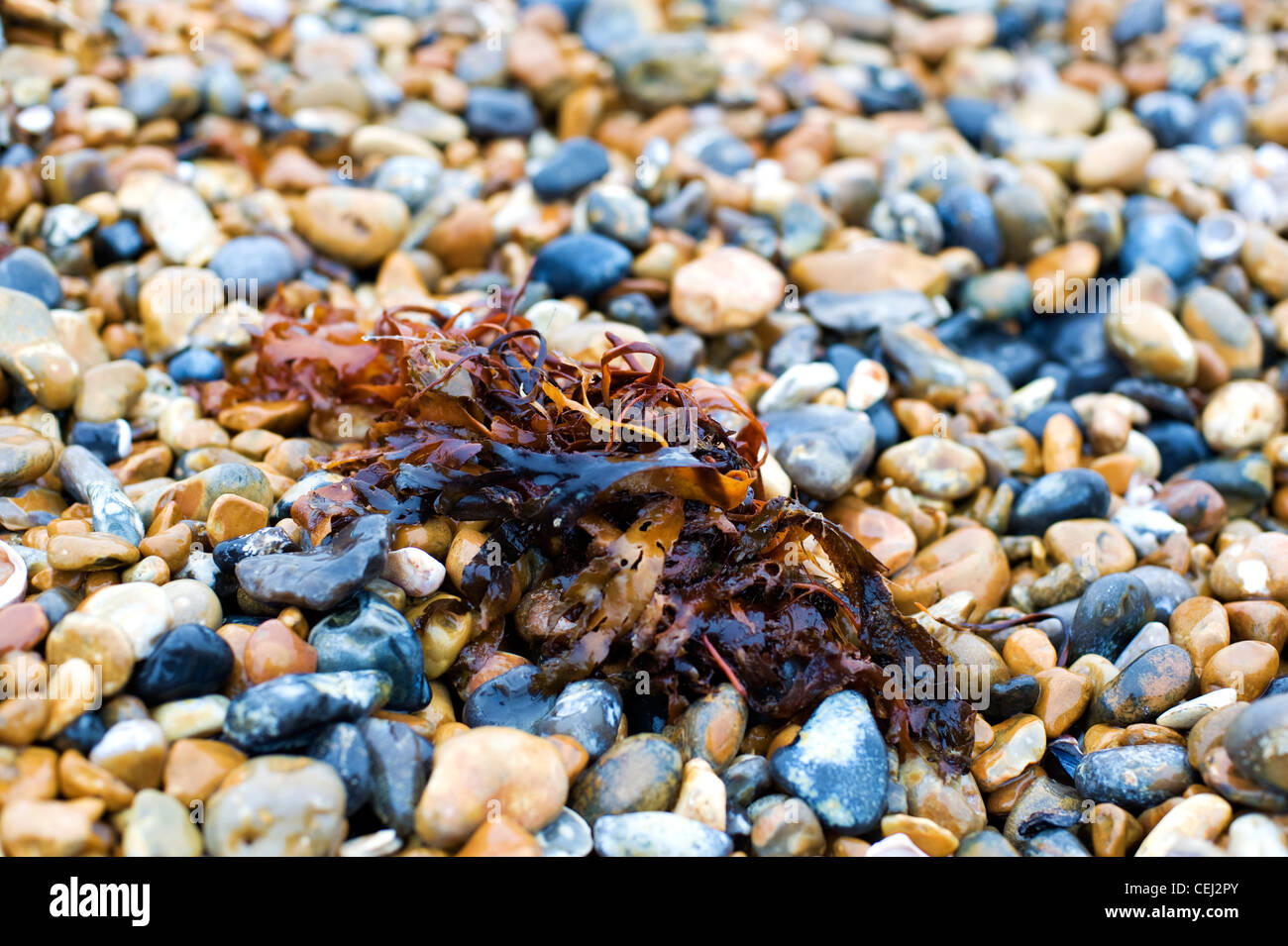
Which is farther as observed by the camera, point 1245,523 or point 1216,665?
point 1245,523

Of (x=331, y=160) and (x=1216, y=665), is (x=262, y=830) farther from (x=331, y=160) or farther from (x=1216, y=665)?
(x=331, y=160)

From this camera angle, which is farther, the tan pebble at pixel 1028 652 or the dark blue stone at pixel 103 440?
the dark blue stone at pixel 103 440

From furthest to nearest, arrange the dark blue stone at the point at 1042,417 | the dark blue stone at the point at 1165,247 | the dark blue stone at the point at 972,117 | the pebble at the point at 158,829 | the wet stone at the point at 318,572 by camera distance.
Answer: the dark blue stone at the point at 972,117 < the dark blue stone at the point at 1165,247 < the dark blue stone at the point at 1042,417 < the wet stone at the point at 318,572 < the pebble at the point at 158,829

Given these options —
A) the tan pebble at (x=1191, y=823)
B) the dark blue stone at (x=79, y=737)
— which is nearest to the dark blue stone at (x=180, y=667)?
the dark blue stone at (x=79, y=737)

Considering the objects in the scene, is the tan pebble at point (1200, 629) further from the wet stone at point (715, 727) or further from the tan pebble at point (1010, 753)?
the wet stone at point (715, 727)

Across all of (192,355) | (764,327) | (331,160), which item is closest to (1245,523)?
(764,327)

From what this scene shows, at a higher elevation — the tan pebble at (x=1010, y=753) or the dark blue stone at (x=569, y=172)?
the dark blue stone at (x=569, y=172)
